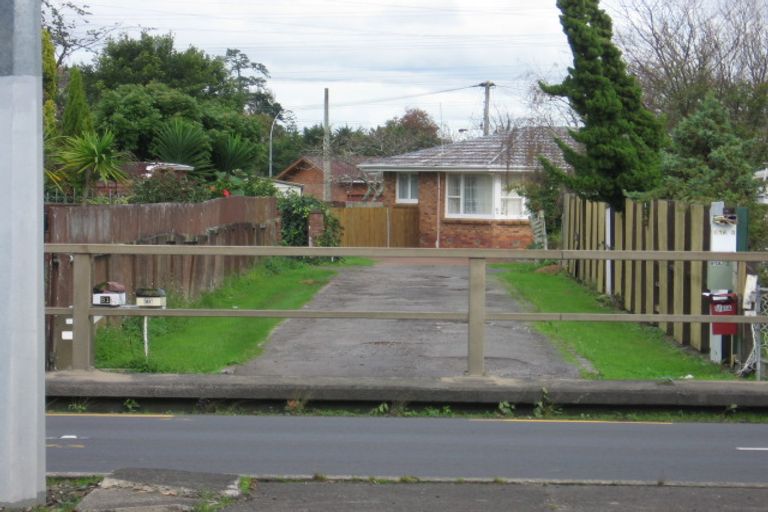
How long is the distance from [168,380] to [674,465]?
13.9 ft

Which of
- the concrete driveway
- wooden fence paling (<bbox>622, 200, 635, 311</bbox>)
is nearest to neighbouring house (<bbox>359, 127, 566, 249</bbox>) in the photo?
the concrete driveway

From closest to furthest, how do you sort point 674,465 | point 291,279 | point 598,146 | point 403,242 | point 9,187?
point 9,187, point 674,465, point 598,146, point 291,279, point 403,242

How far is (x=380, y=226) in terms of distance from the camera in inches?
1604

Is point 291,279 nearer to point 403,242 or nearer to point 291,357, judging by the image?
point 291,357

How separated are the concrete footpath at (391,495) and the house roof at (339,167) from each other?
5052cm

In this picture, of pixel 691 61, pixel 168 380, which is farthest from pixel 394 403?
pixel 691 61

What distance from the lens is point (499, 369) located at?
12.3 metres

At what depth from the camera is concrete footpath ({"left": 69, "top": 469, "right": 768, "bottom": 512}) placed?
587cm

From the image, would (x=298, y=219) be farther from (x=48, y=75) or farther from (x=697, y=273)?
(x=697, y=273)

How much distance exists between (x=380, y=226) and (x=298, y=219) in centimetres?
808

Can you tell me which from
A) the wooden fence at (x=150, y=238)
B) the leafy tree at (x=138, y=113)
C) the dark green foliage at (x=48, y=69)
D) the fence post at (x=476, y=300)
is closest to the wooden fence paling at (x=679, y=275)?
the fence post at (x=476, y=300)

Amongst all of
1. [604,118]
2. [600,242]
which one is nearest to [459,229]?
[600,242]

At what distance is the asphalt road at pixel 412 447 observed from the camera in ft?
23.8

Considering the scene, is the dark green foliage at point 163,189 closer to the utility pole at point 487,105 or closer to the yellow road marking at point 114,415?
the yellow road marking at point 114,415
